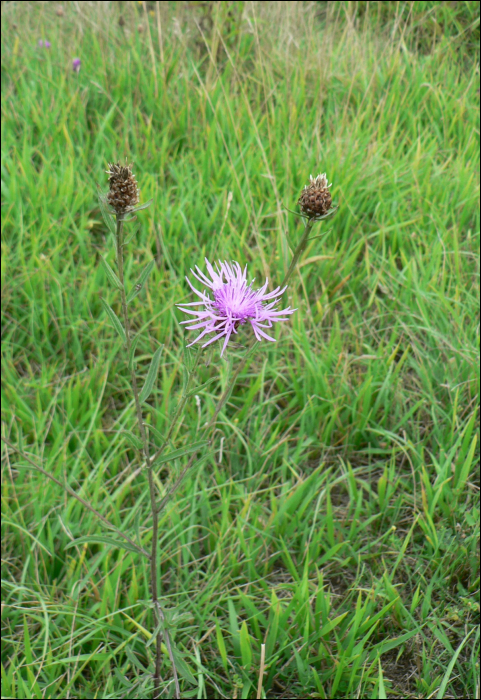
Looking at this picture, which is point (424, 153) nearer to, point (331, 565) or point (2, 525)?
point (331, 565)

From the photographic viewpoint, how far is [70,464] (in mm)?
1652

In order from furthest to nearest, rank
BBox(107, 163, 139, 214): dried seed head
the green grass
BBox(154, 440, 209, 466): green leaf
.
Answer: the green grass → BBox(154, 440, 209, 466): green leaf → BBox(107, 163, 139, 214): dried seed head

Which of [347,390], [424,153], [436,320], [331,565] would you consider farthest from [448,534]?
[424,153]

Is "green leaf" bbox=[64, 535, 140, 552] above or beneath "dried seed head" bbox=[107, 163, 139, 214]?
beneath

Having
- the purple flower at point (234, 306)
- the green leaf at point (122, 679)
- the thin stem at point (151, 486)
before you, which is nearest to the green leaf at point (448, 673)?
the thin stem at point (151, 486)

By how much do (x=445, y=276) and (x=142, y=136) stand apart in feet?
5.03

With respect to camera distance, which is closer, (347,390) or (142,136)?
(347,390)

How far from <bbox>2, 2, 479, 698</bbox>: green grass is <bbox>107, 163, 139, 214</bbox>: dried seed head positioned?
1.60 ft

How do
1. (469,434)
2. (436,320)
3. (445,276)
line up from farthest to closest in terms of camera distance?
(445,276) → (436,320) → (469,434)

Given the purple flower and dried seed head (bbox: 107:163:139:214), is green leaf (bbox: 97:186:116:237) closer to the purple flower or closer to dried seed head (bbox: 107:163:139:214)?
dried seed head (bbox: 107:163:139:214)

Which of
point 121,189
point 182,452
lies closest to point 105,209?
point 121,189

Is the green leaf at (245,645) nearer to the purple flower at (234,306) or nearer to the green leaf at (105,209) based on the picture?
the purple flower at (234,306)

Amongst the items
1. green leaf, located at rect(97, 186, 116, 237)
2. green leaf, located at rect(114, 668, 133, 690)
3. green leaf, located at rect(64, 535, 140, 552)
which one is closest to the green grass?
green leaf, located at rect(114, 668, 133, 690)

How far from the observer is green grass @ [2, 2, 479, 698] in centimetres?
132
